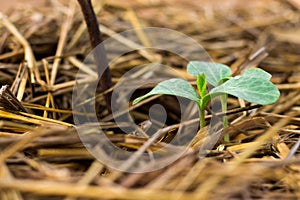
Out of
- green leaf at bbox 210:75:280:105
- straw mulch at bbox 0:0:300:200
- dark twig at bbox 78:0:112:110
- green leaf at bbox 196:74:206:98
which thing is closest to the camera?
straw mulch at bbox 0:0:300:200

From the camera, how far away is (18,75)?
106 centimetres

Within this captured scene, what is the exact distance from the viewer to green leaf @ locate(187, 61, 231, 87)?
920mm

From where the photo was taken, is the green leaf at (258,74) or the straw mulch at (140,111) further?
the green leaf at (258,74)

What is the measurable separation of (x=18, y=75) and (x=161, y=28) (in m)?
0.66

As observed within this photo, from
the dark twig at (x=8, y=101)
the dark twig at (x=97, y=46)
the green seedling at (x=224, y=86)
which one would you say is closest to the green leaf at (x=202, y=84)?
the green seedling at (x=224, y=86)

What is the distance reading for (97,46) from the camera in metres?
1.03

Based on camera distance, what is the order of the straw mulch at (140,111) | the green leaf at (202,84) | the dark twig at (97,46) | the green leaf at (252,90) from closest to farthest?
the straw mulch at (140,111), the green leaf at (252,90), the green leaf at (202,84), the dark twig at (97,46)

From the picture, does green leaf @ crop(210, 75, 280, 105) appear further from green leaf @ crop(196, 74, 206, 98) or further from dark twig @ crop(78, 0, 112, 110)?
dark twig @ crop(78, 0, 112, 110)

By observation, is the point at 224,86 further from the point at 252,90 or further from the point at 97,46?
the point at 97,46

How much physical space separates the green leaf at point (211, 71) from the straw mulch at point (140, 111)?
116 mm

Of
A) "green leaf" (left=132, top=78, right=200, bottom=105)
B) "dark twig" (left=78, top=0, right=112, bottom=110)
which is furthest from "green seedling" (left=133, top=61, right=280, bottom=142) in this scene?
"dark twig" (left=78, top=0, right=112, bottom=110)

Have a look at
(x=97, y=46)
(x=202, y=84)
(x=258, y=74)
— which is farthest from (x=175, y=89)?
(x=97, y=46)

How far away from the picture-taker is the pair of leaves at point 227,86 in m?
0.77

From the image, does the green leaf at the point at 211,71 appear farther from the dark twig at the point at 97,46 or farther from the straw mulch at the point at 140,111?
the dark twig at the point at 97,46
